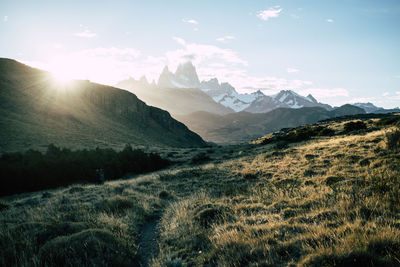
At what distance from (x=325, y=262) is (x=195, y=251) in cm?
307

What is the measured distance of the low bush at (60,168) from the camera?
21508 mm

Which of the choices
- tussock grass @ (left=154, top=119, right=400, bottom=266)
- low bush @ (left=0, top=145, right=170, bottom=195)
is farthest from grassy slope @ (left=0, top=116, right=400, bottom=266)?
low bush @ (left=0, top=145, right=170, bottom=195)

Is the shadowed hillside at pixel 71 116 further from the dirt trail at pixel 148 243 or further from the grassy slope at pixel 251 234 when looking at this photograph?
the grassy slope at pixel 251 234

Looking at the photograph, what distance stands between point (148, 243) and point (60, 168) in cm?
2369

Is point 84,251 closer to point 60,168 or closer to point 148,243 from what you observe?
point 148,243

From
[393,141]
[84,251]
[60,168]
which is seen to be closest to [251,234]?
[84,251]

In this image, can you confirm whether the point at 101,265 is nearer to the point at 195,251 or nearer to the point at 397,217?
the point at 195,251

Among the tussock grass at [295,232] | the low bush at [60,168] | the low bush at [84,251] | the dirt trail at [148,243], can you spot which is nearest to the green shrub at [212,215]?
the tussock grass at [295,232]

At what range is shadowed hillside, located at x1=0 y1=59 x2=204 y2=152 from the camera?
50094 millimetres

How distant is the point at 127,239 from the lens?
6.46 m

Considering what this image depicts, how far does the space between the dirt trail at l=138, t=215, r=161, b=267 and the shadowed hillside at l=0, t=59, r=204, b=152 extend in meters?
42.4

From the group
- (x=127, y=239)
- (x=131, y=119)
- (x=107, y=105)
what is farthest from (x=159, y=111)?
(x=127, y=239)

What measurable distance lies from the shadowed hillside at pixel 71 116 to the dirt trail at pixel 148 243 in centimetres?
4235

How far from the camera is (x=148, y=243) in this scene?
6559 mm
